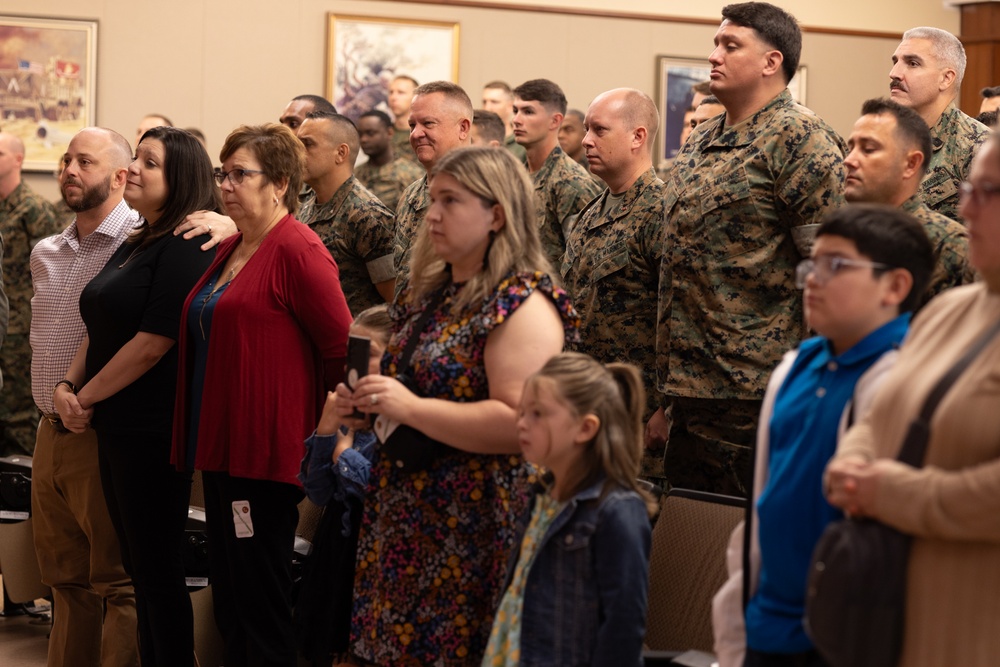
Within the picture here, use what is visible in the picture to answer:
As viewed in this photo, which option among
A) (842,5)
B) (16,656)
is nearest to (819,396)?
(16,656)

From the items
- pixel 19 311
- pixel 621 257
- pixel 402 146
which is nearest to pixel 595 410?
pixel 621 257

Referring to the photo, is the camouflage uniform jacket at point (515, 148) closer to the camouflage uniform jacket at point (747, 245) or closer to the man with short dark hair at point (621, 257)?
the man with short dark hair at point (621, 257)

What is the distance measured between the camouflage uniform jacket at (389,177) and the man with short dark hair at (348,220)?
90.8 inches

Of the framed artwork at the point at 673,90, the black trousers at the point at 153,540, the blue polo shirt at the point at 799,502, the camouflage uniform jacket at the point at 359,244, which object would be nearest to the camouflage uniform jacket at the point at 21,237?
the camouflage uniform jacket at the point at 359,244

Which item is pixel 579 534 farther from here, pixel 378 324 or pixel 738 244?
pixel 738 244

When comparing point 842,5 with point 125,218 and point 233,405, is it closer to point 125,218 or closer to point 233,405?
point 125,218

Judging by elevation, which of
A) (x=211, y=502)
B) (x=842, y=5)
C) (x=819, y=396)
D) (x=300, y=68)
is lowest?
(x=211, y=502)

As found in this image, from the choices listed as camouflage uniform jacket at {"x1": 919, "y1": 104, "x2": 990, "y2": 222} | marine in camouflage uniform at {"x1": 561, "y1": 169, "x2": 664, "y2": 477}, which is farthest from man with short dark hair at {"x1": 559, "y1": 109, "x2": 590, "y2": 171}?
marine in camouflage uniform at {"x1": 561, "y1": 169, "x2": 664, "y2": 477}

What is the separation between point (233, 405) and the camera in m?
2.95

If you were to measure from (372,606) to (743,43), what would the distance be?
6.17 ft

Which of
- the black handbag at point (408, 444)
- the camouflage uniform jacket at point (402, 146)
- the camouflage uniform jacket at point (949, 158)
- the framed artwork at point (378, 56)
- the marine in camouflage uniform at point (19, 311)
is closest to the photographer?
the black handbag at point (408, 444)

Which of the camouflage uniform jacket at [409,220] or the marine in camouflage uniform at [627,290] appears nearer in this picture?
the marine in camouflage uniform at [627,290]

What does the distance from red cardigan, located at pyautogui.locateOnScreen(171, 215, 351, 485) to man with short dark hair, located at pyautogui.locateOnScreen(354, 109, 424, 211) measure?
3941 millimetres

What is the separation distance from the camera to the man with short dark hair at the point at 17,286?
630 cm
